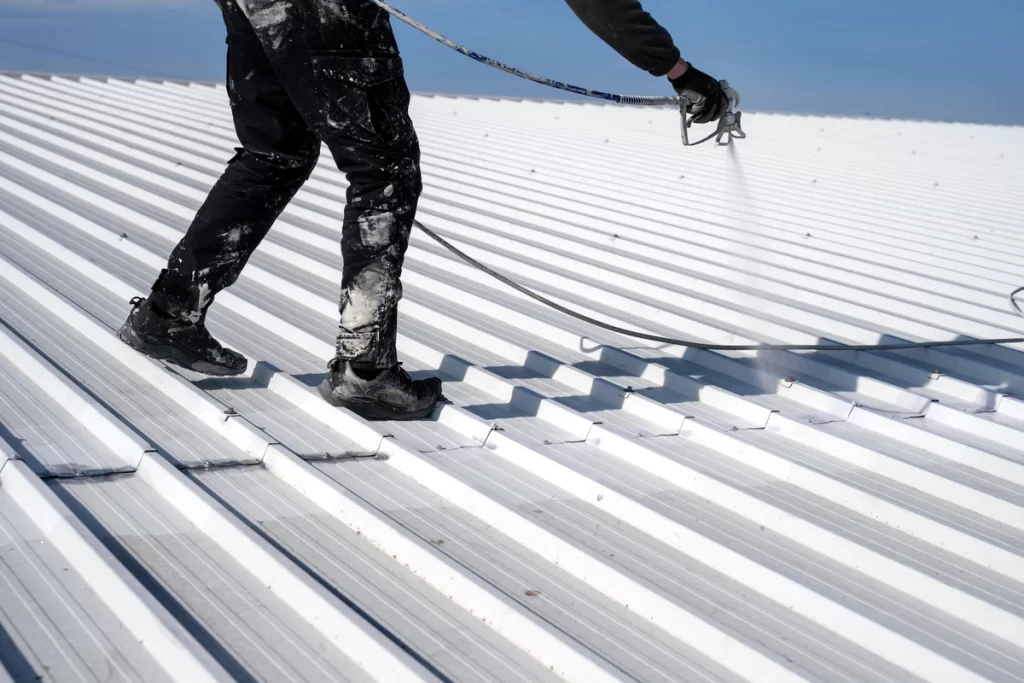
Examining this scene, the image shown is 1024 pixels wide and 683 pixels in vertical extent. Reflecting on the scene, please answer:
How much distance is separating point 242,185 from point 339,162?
298mm

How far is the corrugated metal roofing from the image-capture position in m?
1.47

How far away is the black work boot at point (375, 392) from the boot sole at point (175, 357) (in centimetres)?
30

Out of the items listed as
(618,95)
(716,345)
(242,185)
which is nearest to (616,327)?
(716,345)

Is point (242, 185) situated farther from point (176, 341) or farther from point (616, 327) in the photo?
point (616, 327)

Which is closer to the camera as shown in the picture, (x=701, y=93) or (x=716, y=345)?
(x=701, y=93)

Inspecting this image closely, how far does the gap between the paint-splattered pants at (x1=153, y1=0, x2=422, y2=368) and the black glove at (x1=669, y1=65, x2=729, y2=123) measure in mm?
654

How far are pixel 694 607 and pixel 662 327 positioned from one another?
1.79m

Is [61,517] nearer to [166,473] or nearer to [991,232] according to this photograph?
[166,473]

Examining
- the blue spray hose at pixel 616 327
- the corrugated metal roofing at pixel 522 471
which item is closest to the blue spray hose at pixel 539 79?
the blue spray hose at pixel 616 327

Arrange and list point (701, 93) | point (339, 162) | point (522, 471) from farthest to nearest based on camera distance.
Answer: point (701, 93) → point (339, 162) → point (522, 471)

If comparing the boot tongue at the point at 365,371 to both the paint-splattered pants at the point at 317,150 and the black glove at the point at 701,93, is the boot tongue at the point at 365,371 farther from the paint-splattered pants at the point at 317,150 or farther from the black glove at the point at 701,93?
the black glove at the point at 701,93

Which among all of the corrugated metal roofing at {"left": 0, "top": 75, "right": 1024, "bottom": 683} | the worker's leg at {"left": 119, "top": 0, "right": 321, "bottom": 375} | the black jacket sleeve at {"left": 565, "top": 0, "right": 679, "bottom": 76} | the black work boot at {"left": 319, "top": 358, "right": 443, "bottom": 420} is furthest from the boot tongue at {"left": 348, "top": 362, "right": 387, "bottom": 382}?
the black jacket sleeve at {"left": 565, "top": 0, "right": 679, "bottom": 76}

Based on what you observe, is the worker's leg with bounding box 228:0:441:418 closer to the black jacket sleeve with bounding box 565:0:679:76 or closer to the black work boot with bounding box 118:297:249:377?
the black work boot with bounding box 118:297:249:377

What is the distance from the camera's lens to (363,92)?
216 cm
